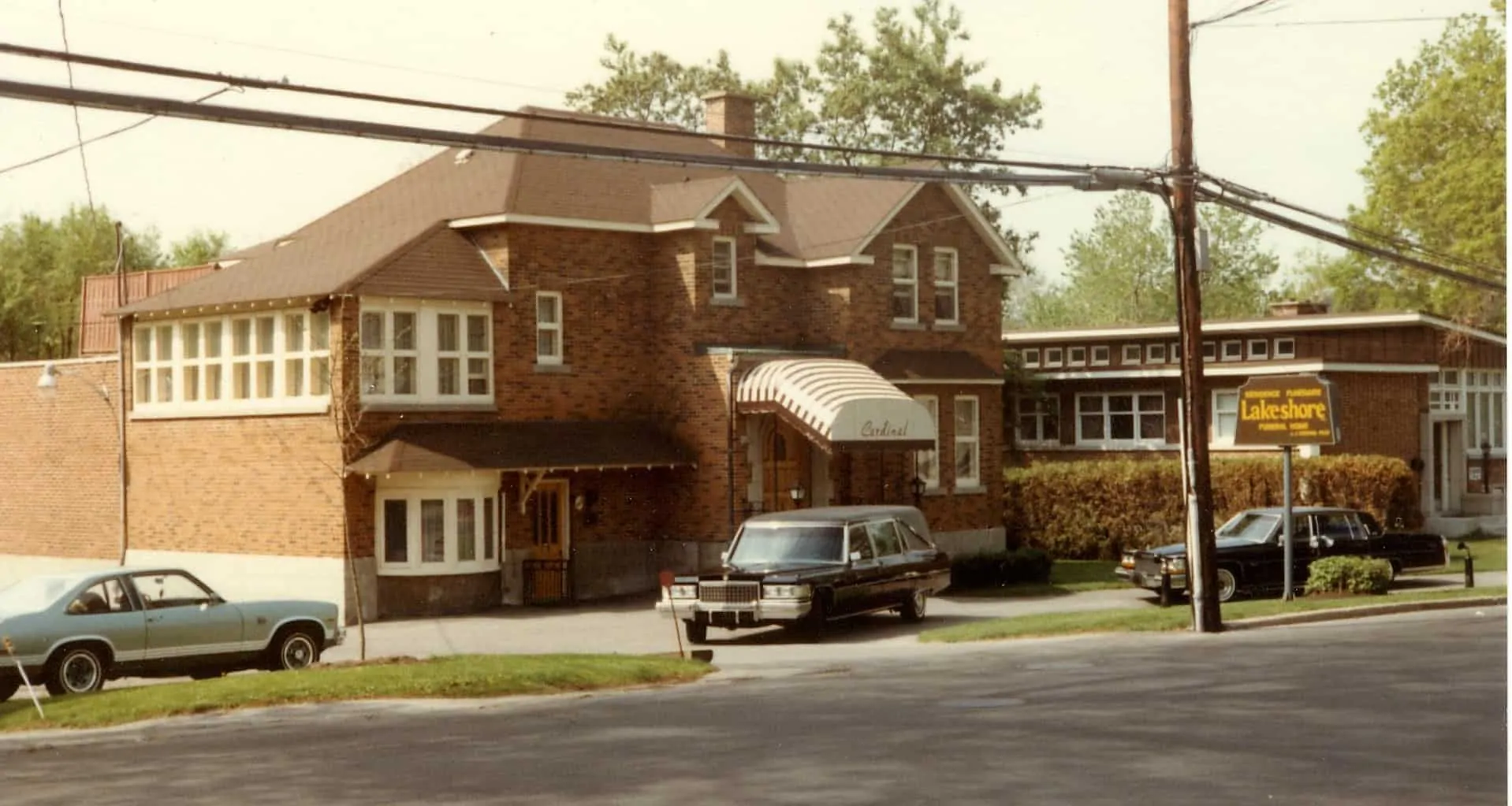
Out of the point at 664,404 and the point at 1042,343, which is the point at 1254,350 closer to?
the point at 1042,343

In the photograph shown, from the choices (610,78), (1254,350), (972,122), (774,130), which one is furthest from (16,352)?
(1254,350)

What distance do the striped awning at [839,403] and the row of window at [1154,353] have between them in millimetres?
10188

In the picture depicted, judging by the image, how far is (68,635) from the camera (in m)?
20.8

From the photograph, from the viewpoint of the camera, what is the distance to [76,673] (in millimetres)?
20938

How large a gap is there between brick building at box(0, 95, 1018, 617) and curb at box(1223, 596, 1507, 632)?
9.46 m

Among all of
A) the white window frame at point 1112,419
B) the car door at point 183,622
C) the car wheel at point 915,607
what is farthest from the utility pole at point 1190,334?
the white window frame at point 1112,419

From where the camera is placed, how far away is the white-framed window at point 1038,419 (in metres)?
51.1

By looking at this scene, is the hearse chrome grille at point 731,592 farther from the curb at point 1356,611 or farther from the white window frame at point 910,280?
the white window frame at point 910,280

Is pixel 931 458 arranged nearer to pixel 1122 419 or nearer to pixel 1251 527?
pixel 1251 527

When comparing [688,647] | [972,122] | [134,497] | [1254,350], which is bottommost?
[688,647]

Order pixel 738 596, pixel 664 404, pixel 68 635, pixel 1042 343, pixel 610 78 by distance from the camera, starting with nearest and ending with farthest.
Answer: pixel 68 635, pixel 738 596, pixel 664 404, pixel 1042 343, pixel 610 78

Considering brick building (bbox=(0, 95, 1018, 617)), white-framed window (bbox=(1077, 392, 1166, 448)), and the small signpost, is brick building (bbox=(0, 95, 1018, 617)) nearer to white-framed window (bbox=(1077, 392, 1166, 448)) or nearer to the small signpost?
the small signpost

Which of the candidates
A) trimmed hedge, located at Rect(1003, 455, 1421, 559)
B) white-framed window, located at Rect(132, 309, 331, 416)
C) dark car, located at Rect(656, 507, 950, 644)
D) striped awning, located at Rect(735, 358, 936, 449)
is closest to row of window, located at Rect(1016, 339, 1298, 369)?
trimmed hedge, located at Rect(1003, 455, 1421, 559)

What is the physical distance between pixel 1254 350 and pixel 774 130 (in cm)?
1999
